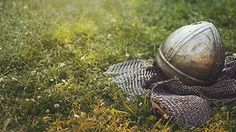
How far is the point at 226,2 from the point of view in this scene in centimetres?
824

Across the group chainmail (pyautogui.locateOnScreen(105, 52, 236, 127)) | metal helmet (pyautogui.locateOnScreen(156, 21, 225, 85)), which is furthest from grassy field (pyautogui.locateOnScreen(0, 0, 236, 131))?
metal helmet (pyautogui.locateOnScreen(156, 21, 225, 85))

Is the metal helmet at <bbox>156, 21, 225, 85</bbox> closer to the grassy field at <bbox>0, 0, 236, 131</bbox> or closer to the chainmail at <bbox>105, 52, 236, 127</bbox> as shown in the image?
the chainmail at <bbox>105, 52, 236, 127</bbox>

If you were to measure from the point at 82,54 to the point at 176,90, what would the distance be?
162cm

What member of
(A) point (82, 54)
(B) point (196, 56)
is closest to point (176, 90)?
(B) point (196, 56)

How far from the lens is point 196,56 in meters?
5.34

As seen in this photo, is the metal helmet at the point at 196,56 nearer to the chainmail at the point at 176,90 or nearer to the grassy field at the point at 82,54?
the chainmail at the point at 176,90

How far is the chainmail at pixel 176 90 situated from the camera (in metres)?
5.04

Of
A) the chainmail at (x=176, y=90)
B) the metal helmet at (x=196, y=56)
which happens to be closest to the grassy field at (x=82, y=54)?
the chainmail at (x=176, y=90)

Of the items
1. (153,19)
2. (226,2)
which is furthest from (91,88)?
(226,2)

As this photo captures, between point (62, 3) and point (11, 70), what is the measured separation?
8.54 feet

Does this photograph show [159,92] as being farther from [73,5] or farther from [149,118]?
[73,5]

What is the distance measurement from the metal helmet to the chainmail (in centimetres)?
10

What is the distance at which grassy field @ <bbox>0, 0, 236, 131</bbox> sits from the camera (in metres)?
5.10

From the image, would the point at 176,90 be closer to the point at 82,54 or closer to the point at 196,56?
the point at 196,56
